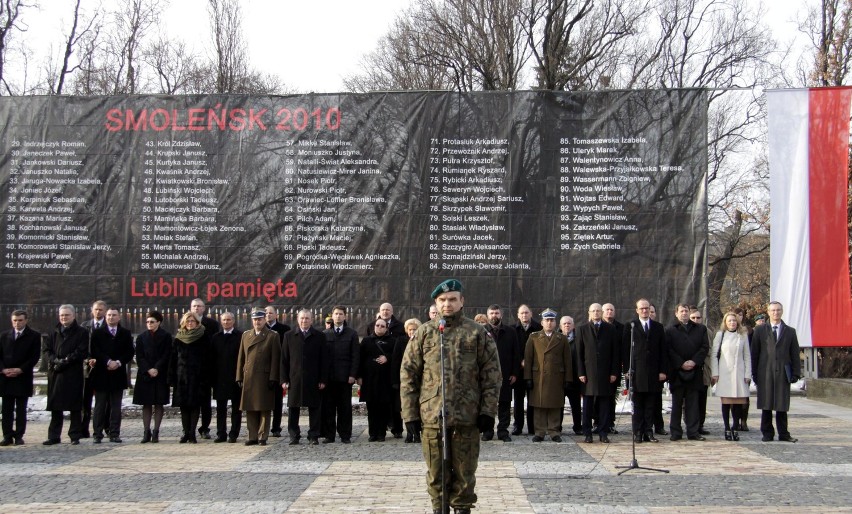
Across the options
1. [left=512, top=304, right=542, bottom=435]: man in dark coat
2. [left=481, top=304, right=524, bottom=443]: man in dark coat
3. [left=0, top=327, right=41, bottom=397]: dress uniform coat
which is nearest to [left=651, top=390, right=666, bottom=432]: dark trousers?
[left=512, top=304, right=542, bottom=435]: man in dark coat

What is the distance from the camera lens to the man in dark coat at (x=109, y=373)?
1218 cm

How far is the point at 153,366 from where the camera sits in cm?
1232

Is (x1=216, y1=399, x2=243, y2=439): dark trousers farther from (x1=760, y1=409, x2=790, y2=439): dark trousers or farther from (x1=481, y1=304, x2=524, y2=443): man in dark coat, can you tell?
(x1=760, y1=409, x2=790, y2=439): dark trousers

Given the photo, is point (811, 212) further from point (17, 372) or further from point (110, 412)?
point (17, 372)

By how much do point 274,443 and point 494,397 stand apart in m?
6.19

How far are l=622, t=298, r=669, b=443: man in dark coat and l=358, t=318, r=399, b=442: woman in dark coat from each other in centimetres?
316

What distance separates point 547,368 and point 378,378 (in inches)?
88.4

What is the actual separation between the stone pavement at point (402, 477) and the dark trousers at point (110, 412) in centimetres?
25

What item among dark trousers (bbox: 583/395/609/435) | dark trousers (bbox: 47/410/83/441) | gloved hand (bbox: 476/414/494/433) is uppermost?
gloved hand (bbox: 476/414/494/433)

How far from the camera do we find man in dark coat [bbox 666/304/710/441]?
12312 mm

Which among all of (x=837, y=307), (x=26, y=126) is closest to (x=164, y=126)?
(x=26, y=126)

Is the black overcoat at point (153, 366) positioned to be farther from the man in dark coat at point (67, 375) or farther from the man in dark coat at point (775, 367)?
the man in dark coat at point (775, 367)

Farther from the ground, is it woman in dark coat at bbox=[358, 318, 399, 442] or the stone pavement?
woman in dark coat at bbox=[358, 318, 399, 442]

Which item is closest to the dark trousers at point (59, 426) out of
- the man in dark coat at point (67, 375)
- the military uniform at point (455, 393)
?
the man in dark coat at point (67, 375)
